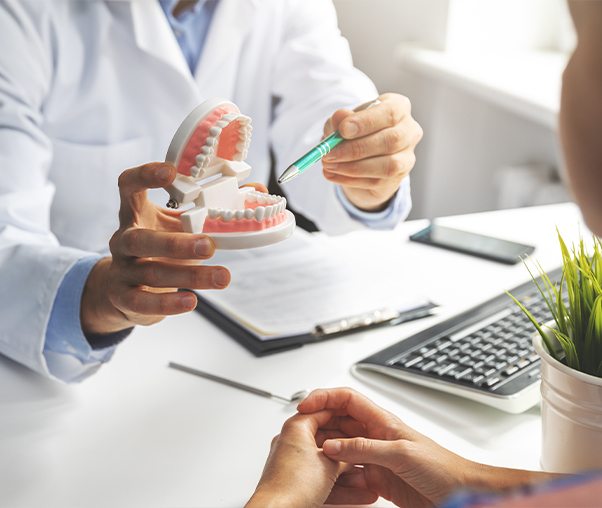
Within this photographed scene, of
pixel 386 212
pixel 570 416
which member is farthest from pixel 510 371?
pixel 386 212

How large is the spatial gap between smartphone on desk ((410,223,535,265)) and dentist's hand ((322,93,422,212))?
222 millimetres

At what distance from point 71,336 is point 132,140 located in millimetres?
460

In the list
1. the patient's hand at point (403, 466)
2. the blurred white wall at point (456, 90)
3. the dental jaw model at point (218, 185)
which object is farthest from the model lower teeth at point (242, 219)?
the blurred white wall at point (456, 90)

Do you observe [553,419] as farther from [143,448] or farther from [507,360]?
[143,448]

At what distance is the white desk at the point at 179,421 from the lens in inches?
27.0

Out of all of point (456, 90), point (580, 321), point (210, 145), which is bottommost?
point (456, 90)

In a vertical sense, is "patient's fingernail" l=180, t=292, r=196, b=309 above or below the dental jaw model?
below

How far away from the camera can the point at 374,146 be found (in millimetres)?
911

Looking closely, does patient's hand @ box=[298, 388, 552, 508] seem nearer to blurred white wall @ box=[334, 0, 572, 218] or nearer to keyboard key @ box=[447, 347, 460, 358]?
keyboard key @ box=[447, 347, 460, 358]

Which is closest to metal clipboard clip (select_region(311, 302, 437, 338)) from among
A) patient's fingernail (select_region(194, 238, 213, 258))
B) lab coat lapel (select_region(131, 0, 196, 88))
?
patient's fingernail (select_region(194, 238, 213, 258))

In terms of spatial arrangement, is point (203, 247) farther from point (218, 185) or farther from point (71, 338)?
point (71, 338)

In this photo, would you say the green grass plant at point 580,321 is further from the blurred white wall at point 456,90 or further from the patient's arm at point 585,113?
the blurred white wall at point 456,90

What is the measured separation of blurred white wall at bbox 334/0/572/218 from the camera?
2.13 meters

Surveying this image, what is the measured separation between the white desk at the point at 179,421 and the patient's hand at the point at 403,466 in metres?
0.09
